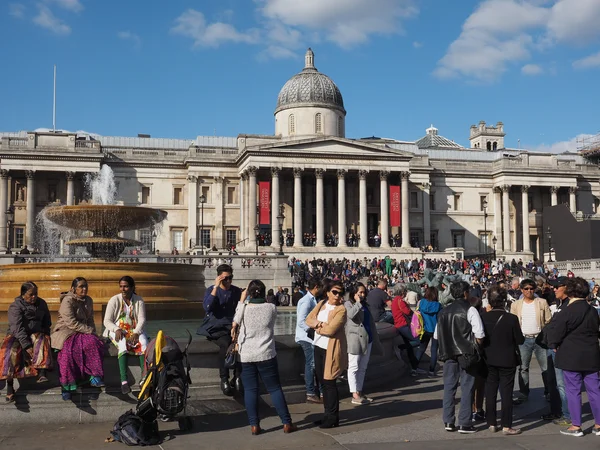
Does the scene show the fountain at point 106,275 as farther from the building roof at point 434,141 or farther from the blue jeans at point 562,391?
the building roof at point 434,141

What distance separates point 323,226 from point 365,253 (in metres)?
4.37

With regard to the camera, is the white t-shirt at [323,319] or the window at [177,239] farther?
the window at [177,239]

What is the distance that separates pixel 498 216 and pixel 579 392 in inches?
2358

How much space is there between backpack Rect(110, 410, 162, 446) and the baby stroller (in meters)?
0.08

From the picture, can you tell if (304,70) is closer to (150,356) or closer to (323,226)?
(323,226)

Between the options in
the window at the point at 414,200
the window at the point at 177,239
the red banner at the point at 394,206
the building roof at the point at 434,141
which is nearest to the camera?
the red banner at the point at 394,206

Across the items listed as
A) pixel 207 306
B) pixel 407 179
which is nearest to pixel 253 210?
pixel 407 179

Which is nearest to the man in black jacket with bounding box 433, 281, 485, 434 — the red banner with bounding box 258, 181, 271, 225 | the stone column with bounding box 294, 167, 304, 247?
the stone column with bounding box 294, 167, 304, 247

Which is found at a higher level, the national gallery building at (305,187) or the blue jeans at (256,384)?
the national gallery building at (305,187)

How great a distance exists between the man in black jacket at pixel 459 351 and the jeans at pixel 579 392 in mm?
1220

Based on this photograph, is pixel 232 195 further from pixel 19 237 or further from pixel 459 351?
pixel 459 351

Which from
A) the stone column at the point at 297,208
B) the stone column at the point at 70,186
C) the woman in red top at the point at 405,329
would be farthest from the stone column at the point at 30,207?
the woman in red top at the point at 405,329

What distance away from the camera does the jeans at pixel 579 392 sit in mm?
8969

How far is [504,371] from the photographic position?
9094 mm
